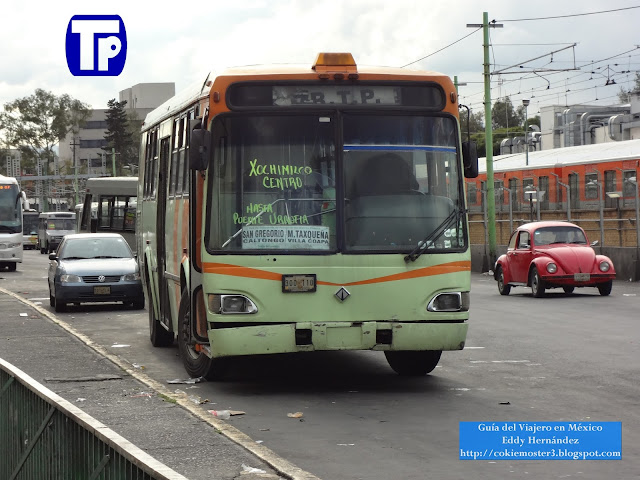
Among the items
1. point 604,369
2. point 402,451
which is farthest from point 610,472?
point 604,369

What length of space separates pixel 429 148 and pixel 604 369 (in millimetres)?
3310

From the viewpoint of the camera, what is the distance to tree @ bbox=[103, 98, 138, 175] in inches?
5837

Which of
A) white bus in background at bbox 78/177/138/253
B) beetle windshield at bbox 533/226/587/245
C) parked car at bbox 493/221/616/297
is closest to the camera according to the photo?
parked car at bbox 493/221/616/297

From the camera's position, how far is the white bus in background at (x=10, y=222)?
1809 inches

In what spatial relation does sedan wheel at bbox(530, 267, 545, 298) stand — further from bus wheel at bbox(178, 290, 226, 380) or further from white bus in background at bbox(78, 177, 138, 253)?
white bus in background at bbox(78, 177, 138, 253)

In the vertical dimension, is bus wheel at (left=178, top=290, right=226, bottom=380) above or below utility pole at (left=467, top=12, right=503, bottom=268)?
below

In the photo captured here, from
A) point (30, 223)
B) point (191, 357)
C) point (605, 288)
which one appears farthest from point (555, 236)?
point (30, 223)

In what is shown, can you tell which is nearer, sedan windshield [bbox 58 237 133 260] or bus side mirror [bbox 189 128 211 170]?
bus side mirror [bbox 189 128 211 170]

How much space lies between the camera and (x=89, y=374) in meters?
13.0

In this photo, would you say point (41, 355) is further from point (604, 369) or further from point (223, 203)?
point (604, 369)

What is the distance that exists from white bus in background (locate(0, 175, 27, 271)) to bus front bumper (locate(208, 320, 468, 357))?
118 feet

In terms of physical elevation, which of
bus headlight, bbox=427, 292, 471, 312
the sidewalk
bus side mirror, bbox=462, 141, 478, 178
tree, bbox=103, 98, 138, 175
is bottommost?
the sidewalk

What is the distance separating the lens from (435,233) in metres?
11.7

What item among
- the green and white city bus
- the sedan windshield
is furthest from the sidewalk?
the sedan windshield
